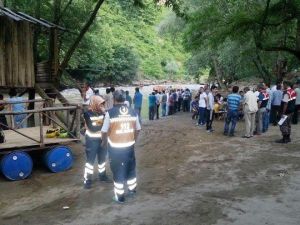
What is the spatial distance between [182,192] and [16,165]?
4126 millimetres

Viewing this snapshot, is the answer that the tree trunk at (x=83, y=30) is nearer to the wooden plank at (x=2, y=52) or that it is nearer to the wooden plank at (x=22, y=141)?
the wooden plank at (x=2, y=52)

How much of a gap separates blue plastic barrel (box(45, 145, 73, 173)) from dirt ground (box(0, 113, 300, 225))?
0.82 ft

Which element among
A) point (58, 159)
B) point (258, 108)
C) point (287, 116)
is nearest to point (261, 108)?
point (258, 108)

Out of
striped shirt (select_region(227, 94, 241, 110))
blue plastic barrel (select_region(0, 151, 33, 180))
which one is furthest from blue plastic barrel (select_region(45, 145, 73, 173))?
striped shirt (select_region(227, 94, 241, 110))

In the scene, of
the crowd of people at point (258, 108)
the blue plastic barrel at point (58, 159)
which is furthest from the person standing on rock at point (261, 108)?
the blue plastic barrel at point (58, 159)

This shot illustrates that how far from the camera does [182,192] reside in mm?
8625

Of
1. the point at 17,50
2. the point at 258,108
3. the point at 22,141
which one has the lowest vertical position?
the point at 22,141

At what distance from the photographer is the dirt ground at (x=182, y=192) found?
7.28m

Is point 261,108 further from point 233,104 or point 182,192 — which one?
point 182,192

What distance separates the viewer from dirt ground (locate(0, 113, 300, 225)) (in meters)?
7.28

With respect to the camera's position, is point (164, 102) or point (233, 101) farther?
point (164, 102)

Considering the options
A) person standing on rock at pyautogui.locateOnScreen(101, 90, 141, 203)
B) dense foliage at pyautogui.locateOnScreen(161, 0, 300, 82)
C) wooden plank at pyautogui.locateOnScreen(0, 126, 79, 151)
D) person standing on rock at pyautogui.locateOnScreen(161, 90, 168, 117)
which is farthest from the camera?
person standing on rock at pyautogui.locateOnScreen(161, 90, 168, 117)

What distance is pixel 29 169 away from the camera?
10344 millimetres

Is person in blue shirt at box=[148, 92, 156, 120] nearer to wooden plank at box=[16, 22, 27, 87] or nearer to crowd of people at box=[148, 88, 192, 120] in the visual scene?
crowd of people at box=[148, 88, 192, 120]
